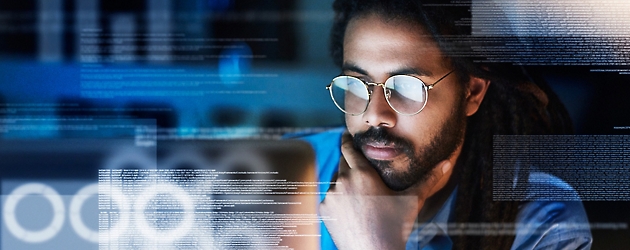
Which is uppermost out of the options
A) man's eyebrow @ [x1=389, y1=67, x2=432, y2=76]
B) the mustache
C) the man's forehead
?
the man's forehead

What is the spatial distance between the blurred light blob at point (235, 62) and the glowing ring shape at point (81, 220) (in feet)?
1.55

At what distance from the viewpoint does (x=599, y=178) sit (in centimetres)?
144

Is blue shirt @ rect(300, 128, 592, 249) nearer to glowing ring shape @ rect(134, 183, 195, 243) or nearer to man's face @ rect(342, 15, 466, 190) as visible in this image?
man's face @ rect(342, 15, 466, 190)

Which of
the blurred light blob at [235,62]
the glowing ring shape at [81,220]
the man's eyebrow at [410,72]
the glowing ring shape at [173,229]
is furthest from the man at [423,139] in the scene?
the glowing ring shape at [81,220]

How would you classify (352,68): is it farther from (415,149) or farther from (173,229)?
(173,229)

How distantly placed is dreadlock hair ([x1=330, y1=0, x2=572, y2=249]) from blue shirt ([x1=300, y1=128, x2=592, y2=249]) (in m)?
0.03

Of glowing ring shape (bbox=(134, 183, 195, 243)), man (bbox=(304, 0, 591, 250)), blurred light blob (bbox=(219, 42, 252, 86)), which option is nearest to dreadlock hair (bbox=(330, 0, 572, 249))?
man (bbox=(304, 0, 591, 250))

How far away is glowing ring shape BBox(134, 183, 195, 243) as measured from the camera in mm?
1423

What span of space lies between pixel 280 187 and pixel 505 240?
69 centimetres

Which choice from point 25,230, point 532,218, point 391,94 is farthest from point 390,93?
point 25,230

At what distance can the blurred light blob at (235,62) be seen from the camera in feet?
4.64

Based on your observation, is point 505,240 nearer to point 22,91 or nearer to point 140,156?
point 140,156

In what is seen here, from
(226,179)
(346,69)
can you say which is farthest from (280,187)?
(346,69)

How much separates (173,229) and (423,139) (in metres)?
0.79
